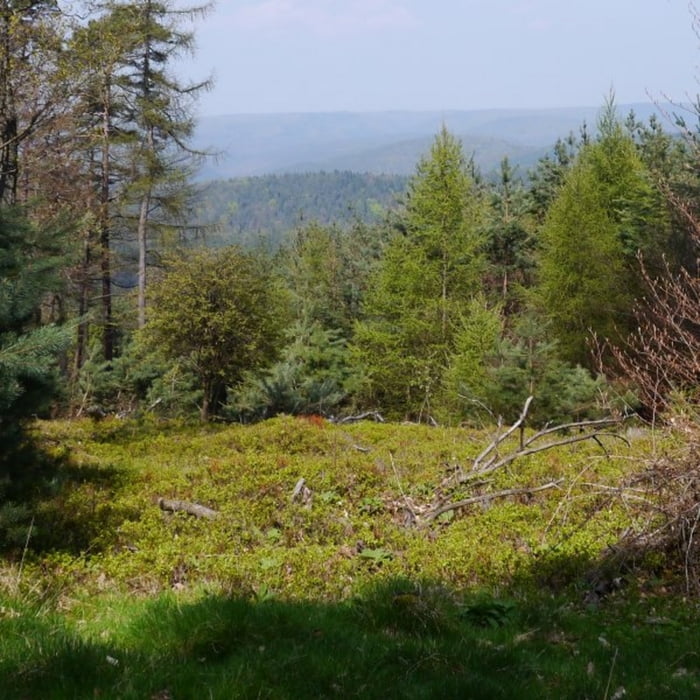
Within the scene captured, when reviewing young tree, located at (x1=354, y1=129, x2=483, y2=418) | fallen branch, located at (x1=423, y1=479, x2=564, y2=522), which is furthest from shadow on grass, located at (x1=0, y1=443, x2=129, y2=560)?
young tree, located at (x1=354, y1=129, x2=483, y2=418)

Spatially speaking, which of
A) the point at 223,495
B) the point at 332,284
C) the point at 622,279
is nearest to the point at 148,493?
the point at 223,495

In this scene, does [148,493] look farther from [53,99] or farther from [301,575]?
[53,99]

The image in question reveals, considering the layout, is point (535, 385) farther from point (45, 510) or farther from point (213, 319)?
point (45, 510)

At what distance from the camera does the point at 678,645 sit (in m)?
4.16

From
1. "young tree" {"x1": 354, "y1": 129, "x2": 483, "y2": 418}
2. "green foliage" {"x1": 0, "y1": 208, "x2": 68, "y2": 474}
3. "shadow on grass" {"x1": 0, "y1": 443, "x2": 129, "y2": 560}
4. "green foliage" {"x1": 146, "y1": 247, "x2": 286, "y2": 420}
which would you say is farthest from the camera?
"young tree" {"x1": 354, "y1": 129, "x2": 483, "y2": 418}

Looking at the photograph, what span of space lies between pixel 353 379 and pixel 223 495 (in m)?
15.2

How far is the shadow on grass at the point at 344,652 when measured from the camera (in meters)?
3.01

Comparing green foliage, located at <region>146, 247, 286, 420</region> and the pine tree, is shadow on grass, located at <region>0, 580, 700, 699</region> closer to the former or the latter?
green foliage, located at <region>146, 247, 286, 420</region>

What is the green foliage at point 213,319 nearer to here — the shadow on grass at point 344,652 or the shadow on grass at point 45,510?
the shadow on grass at point 45,510

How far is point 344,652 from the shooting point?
11.5ft

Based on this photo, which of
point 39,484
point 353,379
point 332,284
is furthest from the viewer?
point 332,284

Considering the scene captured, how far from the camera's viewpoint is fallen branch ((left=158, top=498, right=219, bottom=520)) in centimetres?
718

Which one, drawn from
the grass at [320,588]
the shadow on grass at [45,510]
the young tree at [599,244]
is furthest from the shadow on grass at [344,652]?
the young tree at [599,244]

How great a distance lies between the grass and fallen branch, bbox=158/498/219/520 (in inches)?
4.7
